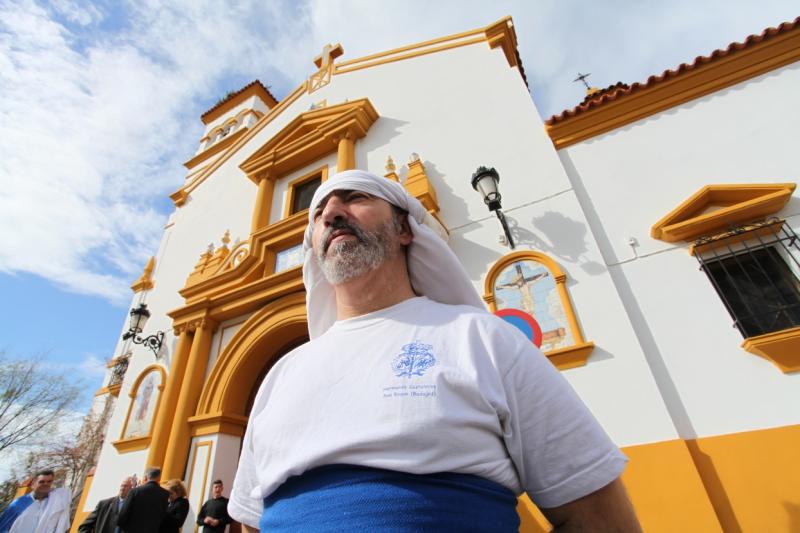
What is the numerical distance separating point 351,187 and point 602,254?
3379mm

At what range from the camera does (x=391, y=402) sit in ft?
2.94

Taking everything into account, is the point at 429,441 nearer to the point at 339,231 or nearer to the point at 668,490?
the point at 339,231

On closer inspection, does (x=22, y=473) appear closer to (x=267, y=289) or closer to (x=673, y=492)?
(x=267, y=289)

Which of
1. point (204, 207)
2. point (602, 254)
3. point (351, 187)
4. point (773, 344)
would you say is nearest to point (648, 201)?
point (602, 254)

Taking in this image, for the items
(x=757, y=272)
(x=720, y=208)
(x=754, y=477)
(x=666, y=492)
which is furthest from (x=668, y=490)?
(x=720, y=208)

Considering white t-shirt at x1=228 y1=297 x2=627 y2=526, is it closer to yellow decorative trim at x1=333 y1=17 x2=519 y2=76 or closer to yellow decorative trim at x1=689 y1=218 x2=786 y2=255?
yellow decorative trim at x1=689 y1=218 x2=786 y2=255

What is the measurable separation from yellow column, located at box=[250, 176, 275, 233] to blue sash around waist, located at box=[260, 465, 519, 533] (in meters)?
6.34

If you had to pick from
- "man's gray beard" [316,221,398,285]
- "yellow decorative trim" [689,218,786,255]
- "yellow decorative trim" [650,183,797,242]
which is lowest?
"man's gray beard" [316,221,398,285]

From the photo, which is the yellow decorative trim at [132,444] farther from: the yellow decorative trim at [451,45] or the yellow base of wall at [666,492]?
the yellow decorative trim at [451,45]

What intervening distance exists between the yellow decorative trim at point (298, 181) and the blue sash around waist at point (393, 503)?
21.1ft

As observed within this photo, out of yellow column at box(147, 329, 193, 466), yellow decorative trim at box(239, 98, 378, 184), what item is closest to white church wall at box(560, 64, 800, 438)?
yellow decorative trim at box(239, 98, 378, 184)

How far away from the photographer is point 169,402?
5457 mm

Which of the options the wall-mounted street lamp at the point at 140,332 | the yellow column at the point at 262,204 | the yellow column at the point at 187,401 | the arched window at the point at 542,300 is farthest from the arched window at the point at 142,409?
the arched window at the point at 542,300

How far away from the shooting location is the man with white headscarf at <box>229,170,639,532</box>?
791 mm
